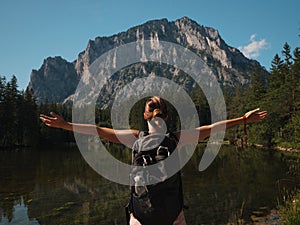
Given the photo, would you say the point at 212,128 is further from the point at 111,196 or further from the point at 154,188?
the point at 111,196

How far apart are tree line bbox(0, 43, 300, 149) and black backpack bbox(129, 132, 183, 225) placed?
29.1 metres

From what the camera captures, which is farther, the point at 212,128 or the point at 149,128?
the point at 212,128

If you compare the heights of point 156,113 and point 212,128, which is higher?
point 156,113

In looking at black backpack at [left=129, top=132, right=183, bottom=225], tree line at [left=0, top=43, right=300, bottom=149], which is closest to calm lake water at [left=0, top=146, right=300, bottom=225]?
black backpack at [left=129, top=132, right=183, bottom=225]

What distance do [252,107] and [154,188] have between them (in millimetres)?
51670

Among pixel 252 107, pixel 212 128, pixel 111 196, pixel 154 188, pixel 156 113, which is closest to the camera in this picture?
pixel 154 188

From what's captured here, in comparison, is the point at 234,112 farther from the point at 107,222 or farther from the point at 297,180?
the point at 107,222

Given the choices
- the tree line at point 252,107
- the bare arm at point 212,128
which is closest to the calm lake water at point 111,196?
the bare arm at point 212,128

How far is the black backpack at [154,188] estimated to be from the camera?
271cm

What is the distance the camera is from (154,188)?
8.89 feet

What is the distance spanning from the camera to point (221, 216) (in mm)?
11453

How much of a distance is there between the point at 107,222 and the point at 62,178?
10.6 meters

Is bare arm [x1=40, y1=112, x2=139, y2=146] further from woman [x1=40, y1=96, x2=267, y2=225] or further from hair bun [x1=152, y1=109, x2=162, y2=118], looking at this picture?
hair bun [x1=152, y1=109, x2=162, y2=118]

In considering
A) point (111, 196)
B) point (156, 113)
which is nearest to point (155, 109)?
point (156, 113)
